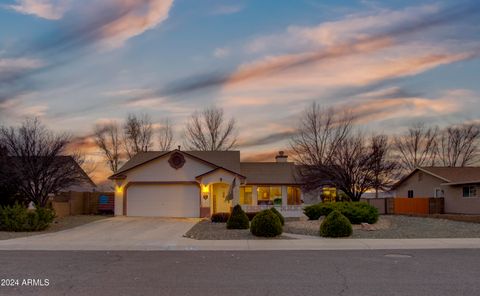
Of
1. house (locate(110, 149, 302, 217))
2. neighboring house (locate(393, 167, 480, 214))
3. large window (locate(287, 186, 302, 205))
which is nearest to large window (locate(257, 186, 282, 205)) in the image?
large window (locate(287, 186, 302, 205))

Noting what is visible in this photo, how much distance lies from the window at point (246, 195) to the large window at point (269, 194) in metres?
0.69

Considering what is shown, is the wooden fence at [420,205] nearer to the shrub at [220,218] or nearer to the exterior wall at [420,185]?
the exterior wall at [420,185]

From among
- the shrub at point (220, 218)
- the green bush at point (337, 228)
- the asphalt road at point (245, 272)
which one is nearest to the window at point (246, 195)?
the shrub at point (220, 218)

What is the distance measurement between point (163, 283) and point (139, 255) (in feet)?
19.5

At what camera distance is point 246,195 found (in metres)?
41.4

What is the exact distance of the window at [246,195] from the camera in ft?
135

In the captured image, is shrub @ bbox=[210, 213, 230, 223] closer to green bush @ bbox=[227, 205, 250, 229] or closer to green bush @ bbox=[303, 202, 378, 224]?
green bush @ bbox=[227, 205, 250, 229]

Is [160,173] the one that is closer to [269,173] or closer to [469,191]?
[269,173]

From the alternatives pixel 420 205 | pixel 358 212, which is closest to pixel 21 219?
pixel 358 212

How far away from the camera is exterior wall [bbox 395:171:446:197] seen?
47666 mm

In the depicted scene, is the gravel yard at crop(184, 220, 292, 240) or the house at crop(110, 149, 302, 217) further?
the house at crop(110, 149, 302, 217)

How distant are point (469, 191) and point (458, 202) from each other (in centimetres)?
144

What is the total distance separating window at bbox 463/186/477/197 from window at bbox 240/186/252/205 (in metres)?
17.0

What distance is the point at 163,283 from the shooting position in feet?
37.1
